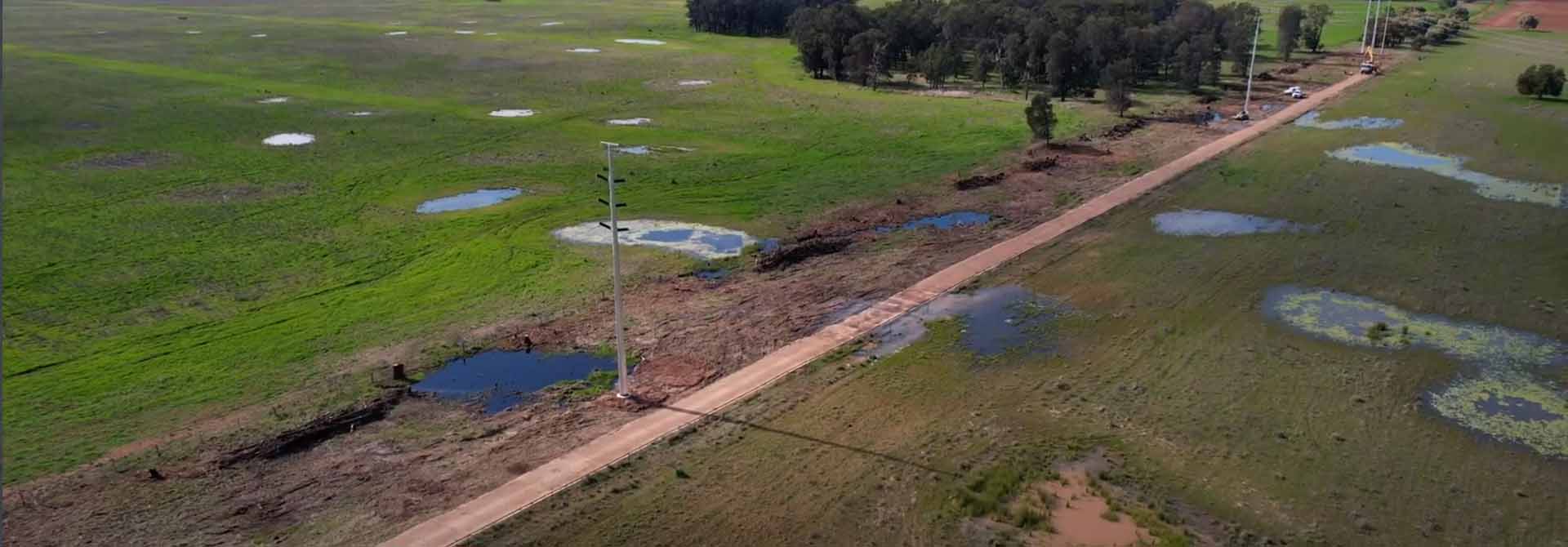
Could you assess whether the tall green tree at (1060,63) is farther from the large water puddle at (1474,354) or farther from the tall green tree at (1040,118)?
the large water puddle at (1474,354)

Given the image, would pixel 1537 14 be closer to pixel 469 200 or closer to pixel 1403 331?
pixel 1403 331

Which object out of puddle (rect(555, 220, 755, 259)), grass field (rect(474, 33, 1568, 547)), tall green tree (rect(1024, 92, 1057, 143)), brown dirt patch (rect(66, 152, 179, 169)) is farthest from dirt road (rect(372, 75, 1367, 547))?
brown dirt patch (rect(66, 152, 179, 169))

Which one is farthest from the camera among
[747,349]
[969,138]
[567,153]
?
[969,138]

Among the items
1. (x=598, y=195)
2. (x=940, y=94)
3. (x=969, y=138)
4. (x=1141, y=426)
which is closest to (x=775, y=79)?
(x=940, y=94)

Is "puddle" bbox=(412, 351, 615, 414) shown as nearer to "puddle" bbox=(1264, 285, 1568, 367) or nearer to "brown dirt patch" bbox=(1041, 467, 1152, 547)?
"brown dirt patch" bbox=(1041, 467, 1152, 547)

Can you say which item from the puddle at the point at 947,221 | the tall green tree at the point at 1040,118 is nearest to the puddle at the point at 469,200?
the puddle at the point at 947,221

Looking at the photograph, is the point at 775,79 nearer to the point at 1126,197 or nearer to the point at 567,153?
the point at 567,153

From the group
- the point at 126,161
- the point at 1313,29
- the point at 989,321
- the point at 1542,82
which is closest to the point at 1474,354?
the point at 989,321
